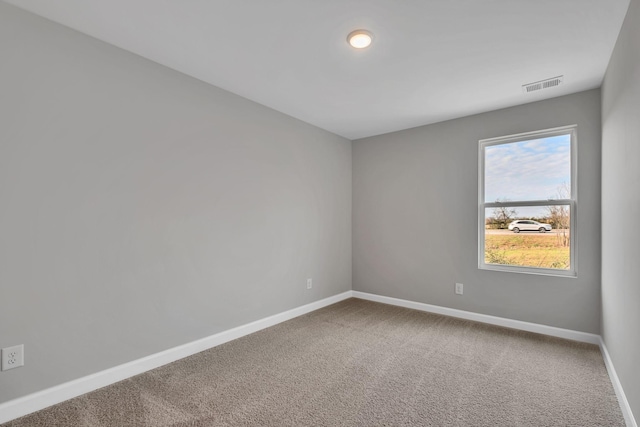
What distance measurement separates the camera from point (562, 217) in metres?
3.07

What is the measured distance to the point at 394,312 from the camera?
153 inches

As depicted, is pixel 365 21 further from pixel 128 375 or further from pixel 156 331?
pixel 128 375

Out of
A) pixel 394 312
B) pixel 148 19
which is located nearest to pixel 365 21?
pixel 148 19

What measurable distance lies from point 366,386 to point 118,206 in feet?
7.34

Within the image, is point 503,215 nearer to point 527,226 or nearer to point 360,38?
point 527,226

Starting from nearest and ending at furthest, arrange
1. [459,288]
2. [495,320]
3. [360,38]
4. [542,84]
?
[360,38] < [542,84] < [495,320] < [459,288]

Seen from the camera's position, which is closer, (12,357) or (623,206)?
(12,357)

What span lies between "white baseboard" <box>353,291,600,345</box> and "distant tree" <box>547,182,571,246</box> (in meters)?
0.88

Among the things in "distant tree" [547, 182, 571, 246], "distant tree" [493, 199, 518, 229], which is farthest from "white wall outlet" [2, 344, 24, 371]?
"distant tree" [547, 182, 571, 246]

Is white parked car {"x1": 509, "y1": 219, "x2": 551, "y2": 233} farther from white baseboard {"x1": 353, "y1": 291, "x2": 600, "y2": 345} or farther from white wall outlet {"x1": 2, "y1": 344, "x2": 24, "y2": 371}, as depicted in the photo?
white wall outlet {"x1": 2, "y1": 344, "x2": 24, "y2": 371}

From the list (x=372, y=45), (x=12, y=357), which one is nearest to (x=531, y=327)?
(x=372, y=45)

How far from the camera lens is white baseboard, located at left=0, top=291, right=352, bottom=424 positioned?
179 centimetres

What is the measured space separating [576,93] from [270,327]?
3.93m

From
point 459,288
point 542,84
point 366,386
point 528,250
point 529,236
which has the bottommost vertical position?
point 366,386
